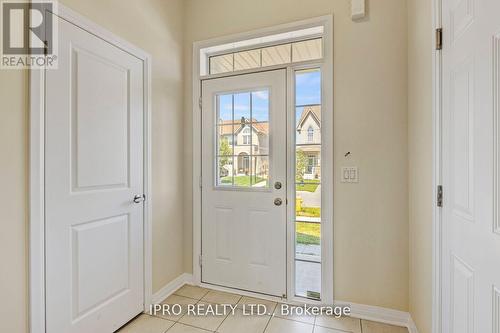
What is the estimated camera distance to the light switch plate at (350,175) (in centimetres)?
200

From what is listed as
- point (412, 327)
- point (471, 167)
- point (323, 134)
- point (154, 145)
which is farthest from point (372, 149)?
point (154, 145)

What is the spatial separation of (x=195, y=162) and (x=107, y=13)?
1.35m

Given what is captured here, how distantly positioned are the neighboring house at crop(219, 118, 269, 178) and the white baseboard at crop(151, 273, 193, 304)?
3.66ft

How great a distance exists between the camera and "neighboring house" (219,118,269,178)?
7.54 feet

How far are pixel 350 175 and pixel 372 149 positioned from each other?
0.26m

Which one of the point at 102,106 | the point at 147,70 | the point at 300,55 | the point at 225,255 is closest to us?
the point at 102,106

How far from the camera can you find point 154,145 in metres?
2.21

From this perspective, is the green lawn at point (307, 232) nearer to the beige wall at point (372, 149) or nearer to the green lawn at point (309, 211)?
the green lawn at point (309, 211)

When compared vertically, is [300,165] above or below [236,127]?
below

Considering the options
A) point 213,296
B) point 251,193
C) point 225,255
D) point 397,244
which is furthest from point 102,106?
point 397,244

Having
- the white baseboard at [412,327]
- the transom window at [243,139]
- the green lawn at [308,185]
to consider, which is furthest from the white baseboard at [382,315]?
the transom window at [243,139]

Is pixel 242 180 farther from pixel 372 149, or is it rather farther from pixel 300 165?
pixel 372 149

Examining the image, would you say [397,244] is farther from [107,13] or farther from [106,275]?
[107,13]

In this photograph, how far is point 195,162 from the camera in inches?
99.5
